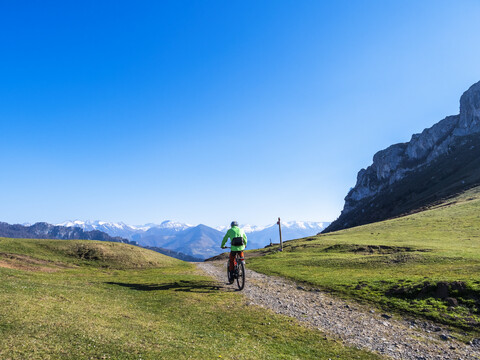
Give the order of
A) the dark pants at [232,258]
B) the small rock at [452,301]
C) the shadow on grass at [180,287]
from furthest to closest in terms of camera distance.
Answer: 1. the dark pants at [232,258]
2. the shadow on grass at [180,287]
3. the small rock at [452,301]

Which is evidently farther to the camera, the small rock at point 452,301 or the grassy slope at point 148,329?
the small rock at point 452,301

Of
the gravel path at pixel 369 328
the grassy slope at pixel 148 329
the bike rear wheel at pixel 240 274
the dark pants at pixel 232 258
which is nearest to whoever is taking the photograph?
the grassy slope at pixel 148 329

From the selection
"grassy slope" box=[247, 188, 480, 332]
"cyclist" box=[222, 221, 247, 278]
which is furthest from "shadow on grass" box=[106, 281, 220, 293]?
"grassy slope" box=[247, 188, 480, 332]

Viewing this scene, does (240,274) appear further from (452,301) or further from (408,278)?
(452,301)

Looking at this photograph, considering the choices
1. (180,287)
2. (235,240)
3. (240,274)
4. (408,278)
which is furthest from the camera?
(180,287)

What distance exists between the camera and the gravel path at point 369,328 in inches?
419

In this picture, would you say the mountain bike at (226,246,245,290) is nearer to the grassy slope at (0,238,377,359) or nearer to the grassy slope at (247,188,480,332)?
the grassy slope at (0,238,377,359)

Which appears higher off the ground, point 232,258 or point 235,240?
point 235,240

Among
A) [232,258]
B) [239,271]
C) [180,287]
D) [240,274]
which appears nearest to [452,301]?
[240,274]

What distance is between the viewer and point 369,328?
13125 millimetres

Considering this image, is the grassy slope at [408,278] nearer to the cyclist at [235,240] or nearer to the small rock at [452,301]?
the small rock at [452,301]

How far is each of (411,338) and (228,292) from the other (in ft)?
40.7

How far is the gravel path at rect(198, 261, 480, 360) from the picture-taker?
34.9 feet

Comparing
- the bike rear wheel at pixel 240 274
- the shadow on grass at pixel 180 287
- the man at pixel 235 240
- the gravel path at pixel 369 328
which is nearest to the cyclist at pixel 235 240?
the man at pixel 235 240
